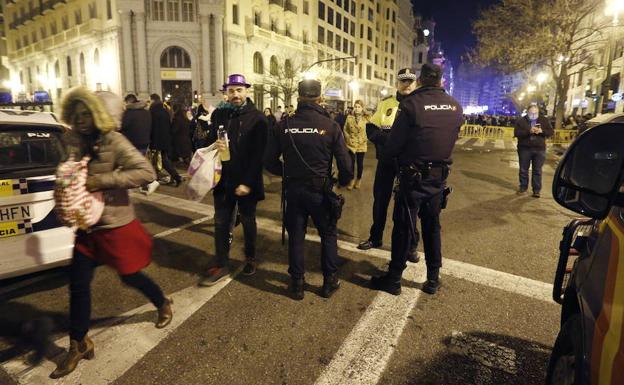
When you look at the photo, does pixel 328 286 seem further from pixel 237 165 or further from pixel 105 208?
pixel 105 208

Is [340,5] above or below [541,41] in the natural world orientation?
above

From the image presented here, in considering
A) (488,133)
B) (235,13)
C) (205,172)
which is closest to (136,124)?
(205,172)

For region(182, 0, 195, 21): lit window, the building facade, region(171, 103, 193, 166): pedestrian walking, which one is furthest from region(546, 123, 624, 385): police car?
region(182, 0, 195, 21): lit window

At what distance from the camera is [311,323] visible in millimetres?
3400

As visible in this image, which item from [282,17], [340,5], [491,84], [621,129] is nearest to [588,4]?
[621,129]

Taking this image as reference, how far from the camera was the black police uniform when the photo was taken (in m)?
3.59

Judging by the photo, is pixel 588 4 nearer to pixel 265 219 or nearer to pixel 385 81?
pixel 265 219

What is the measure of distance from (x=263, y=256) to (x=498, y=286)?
2586 mm

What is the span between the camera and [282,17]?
42.8 metres

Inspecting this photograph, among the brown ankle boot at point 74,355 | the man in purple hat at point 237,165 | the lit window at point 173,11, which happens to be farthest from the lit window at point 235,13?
the brown ankle boot at point 74,355

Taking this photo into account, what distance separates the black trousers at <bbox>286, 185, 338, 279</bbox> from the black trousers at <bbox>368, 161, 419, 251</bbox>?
4.74 ft

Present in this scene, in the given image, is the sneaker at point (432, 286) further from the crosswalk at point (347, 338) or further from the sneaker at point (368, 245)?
the sneaker at point (368, 245)

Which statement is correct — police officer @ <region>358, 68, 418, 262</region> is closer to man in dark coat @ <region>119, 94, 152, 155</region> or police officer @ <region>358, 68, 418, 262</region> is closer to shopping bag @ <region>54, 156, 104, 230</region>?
shopping bag @ <region>54, 156, 104, 230</region>

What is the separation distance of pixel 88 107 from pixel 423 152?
2623 mm
